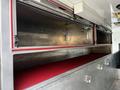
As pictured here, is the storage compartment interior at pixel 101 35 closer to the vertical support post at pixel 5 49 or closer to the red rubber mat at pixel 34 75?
the red rubber mat at pixel 34 75

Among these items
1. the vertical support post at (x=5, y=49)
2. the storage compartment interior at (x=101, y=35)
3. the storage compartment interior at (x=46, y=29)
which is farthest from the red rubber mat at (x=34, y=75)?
the storage compartment interior at (x=101, y=35)

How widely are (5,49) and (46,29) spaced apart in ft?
4.00

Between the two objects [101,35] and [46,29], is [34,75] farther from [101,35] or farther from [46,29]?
[101,35]

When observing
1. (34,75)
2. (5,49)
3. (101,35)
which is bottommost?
(34,75)

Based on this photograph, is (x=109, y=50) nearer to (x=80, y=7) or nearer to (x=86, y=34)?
(x=86, y=34)

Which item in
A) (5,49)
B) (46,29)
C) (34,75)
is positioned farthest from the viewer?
(46,29)

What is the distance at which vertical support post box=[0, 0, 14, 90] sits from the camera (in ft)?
2.23

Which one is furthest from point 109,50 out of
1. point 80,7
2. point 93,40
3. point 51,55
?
point 80,7

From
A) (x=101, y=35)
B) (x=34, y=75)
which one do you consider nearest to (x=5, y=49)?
(x=34, y=75)

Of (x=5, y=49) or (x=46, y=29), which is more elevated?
(x=46, y=29)

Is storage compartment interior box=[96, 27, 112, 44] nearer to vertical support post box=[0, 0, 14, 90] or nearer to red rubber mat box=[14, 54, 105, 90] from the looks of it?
red rubber mat box=[14, 54, 105, 90]

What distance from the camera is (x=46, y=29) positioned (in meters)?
1.89

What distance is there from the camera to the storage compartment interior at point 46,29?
4.67ft

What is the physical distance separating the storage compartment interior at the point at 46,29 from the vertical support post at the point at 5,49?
486 millimetres
